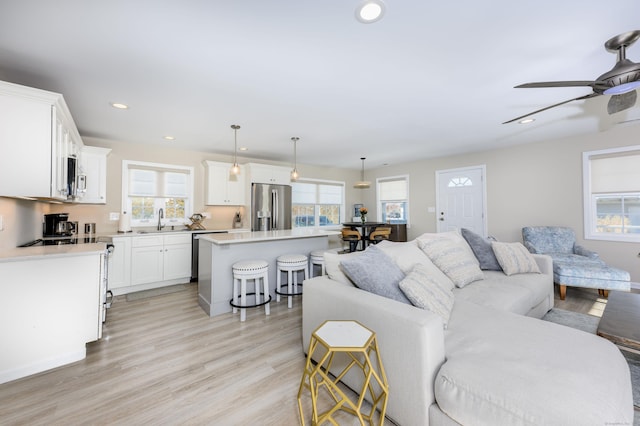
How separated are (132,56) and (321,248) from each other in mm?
3042

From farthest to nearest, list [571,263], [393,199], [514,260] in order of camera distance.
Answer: [393,199], [571,263], [514,260]

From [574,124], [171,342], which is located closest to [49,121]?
[171,342]

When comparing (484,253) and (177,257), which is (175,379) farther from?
(484,253)

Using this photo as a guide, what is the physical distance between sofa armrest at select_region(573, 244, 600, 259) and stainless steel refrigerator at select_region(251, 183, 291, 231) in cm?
506

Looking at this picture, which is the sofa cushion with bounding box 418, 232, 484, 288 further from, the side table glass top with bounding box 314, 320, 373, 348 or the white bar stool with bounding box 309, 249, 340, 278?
the side table glass top with bounding box 314, 320, 373, 348

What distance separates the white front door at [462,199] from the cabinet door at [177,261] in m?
5.45

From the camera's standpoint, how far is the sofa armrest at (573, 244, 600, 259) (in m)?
3.74

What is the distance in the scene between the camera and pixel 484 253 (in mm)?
2965

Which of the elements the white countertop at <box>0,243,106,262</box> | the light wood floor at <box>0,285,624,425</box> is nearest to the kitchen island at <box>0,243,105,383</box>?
the white countertop at <box>0,243,106,262</box>

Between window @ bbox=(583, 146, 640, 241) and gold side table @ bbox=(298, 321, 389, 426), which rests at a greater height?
window @ bbox=(583, 146, 640, 241)

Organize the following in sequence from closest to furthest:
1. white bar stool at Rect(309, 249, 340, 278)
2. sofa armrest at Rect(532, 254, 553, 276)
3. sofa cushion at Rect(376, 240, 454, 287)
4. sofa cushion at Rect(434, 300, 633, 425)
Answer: sofa cushion at Rect(434, 300, 633, 425) → sofa cushion at Rect(376, 240, 454, 287) → sofa armrest at Rect(532, 254, 553, 276) → white bar stool at Rect(309, 249, 340, 278)

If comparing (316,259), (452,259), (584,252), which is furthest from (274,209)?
(584,252)

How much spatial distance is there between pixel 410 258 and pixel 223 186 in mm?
4086

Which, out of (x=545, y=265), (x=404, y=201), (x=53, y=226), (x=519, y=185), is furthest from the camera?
(x=404, y=201)
